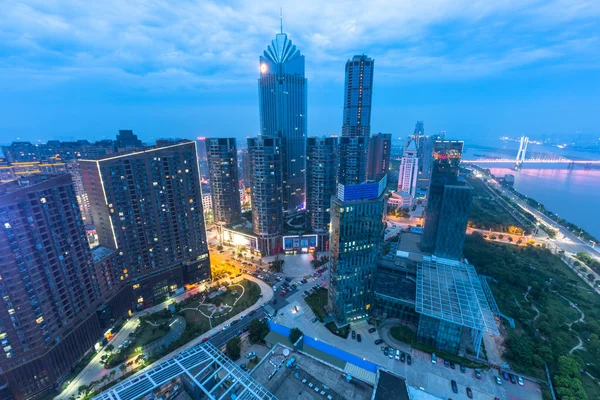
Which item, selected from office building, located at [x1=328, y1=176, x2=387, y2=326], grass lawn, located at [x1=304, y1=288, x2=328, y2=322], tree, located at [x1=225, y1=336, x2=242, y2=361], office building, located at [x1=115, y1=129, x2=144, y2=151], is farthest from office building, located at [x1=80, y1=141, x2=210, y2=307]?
office building, located at [x1=115, y1=129, x2=144, y2=151]

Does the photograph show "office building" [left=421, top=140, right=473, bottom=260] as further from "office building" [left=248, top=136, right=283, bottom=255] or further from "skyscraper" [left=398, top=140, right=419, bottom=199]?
"skyscraper" [left=398, top=140, right=419, bottom=199]

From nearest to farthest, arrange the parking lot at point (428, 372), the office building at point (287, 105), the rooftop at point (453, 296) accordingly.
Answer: the parking lot at point (428, 372)
the rooftop at point (453, 296)
the office building at point (287, 105)

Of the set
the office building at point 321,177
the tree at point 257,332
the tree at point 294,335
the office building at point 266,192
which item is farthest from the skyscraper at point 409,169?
the tree at point 257,332

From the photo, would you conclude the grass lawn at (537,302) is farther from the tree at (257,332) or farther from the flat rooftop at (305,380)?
the tree at (257,332)

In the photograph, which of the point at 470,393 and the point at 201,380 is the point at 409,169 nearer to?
the point at 470,393

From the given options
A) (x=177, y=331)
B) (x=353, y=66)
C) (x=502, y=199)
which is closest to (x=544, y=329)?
(x=177, y=331)

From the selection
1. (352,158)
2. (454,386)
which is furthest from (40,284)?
(352,158)
